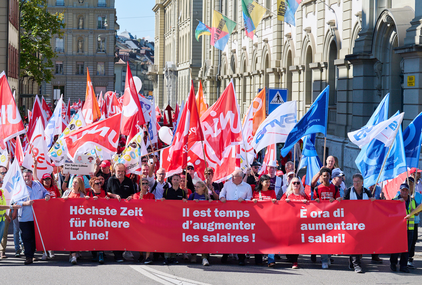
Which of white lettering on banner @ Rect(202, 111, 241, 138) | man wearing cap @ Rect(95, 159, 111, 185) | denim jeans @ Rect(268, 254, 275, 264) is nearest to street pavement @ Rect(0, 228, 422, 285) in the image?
denim jeans @ Rect(268, 254, 275, 264)

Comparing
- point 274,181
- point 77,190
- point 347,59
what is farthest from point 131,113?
point 347,59

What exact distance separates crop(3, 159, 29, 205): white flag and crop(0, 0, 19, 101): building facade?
63.4 ft

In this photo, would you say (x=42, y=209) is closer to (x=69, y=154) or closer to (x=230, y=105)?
(x=69, y=154)

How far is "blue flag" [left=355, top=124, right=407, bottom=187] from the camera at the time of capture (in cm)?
1031

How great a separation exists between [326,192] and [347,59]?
10.4 meters

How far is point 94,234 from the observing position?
34.3 feet

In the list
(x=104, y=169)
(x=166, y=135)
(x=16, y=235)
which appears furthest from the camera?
(x=166, y=135)

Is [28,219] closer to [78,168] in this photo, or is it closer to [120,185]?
[120,185]

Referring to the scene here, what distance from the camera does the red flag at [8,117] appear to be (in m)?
12.2

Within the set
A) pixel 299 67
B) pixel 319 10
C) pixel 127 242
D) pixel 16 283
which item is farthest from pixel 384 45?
pixel 16 283

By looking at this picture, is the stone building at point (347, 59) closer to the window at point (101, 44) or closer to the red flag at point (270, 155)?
the red flag at point (270, 155)

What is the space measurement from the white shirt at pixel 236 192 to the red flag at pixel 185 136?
47.7 inches

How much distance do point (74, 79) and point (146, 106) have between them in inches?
2853

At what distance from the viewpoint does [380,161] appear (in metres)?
10.6
